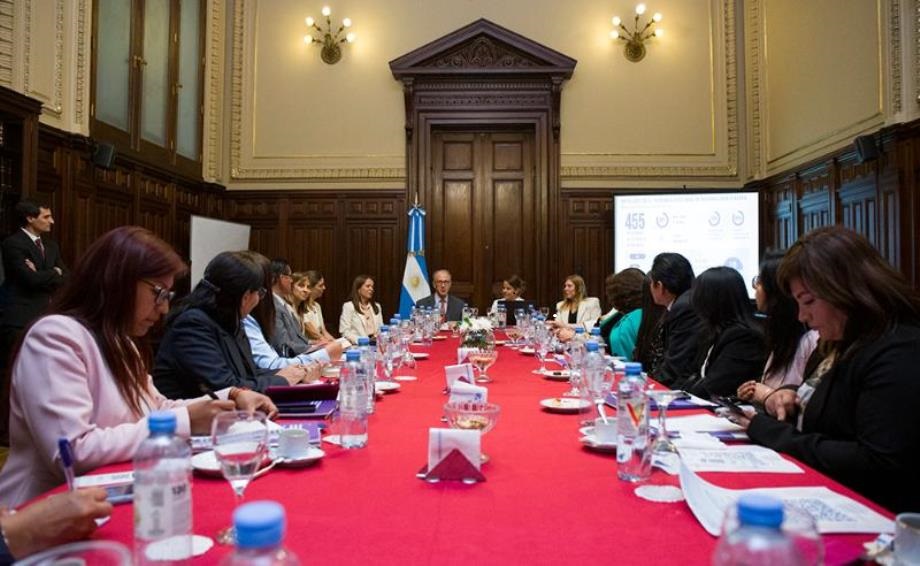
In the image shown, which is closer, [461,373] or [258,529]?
[258,529]

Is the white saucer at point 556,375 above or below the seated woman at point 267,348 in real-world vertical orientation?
below

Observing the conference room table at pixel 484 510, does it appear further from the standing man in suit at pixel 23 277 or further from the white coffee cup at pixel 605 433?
the standing man in suit at pixel 23 277

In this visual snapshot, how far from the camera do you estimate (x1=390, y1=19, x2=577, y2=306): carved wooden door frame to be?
7.81 meters

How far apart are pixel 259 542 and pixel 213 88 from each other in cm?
832

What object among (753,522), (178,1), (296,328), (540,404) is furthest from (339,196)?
(753,522)

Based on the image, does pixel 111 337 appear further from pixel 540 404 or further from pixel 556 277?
pixel 556 277

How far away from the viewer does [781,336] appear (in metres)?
2.46

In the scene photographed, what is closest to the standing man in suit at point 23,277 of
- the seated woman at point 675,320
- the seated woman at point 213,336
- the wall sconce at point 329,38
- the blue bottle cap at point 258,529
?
the seated woman at point 213,336

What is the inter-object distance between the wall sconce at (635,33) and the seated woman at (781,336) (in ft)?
20.2

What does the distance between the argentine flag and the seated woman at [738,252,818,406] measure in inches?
207

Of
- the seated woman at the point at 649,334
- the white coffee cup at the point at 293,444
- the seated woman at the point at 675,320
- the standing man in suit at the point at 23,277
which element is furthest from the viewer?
the standing man in suit at the point at 23,277

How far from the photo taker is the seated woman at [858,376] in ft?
4.92

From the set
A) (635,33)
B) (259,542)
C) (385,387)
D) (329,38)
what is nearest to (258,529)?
(259,542)

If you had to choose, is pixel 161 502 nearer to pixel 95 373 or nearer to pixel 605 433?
pixel 95 373
